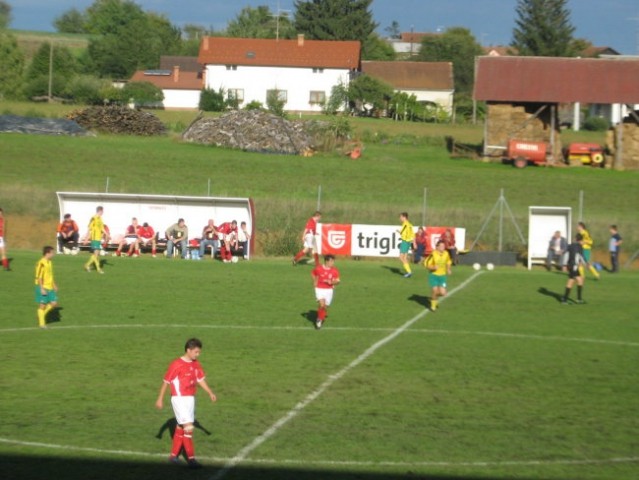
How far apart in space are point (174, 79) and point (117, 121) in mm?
39526

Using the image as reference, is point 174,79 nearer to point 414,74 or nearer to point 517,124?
point 414,74

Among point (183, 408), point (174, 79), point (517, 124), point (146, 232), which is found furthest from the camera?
point (174, 79)

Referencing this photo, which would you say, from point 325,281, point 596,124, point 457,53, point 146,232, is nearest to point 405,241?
point 146,232

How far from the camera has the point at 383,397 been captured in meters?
15.7

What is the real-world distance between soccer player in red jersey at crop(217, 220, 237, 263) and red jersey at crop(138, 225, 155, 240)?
2307mm

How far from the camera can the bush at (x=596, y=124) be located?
269ft

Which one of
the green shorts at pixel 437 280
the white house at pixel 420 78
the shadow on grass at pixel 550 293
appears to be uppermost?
the white house at pixel 420 78

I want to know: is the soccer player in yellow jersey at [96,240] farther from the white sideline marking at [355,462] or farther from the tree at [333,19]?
the tree at [333,19]

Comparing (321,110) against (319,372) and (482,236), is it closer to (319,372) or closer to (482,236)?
(482,236)

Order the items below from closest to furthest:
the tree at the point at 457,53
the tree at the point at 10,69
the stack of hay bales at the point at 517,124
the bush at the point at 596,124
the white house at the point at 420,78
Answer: the stack of hay bales at the point at 517,124
the bush at the point at 596,124
the tree at the point at 10,69
the white house at the point at 420,78
the tree at the point at 457,53

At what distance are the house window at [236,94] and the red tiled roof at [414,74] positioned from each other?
15161 mm

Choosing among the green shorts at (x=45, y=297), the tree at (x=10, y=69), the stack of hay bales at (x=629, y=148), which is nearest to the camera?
the green shorts at (x=45, y=297)

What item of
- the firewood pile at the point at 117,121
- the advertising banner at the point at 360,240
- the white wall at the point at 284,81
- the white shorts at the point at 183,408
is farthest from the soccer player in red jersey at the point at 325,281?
the white wall at the point at 284,81

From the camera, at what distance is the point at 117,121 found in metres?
66.1
